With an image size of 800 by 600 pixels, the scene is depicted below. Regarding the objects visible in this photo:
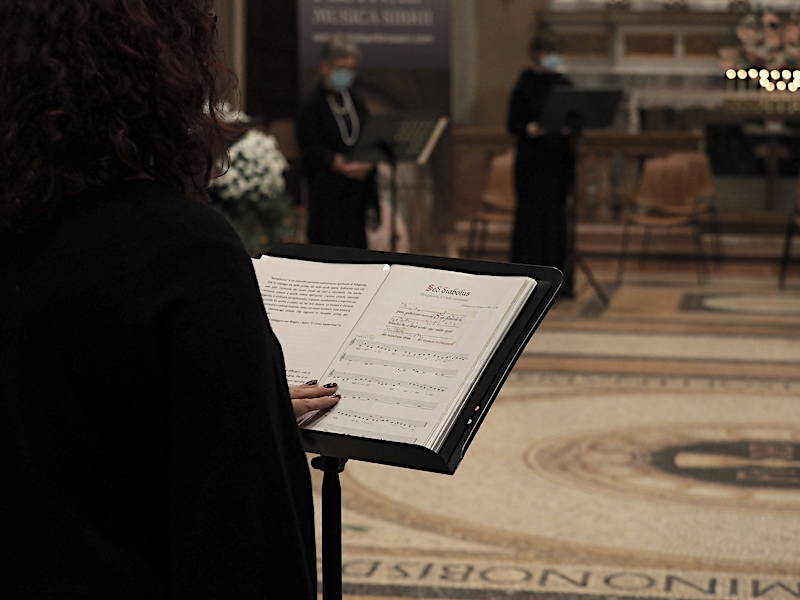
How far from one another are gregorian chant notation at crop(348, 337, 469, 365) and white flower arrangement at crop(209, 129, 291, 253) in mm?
4526

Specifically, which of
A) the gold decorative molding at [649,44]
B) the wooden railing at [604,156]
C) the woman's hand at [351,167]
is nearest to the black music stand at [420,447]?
the woman's hand at [351,167]

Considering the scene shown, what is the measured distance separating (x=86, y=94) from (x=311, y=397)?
616 millimetres

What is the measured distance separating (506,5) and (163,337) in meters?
13.0

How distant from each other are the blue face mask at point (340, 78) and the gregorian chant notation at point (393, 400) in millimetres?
6349

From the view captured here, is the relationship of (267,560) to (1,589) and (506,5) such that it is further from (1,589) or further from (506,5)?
(506,5)

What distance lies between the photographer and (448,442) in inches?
65.8

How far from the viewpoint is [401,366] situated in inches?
69.3

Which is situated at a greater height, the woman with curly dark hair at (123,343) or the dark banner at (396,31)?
the woman with curly dark hair at (123,343)

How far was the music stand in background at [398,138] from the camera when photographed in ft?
24.0

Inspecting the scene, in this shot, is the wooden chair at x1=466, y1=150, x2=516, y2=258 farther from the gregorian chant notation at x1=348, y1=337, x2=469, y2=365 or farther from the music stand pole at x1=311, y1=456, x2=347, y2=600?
the gregorian chant notation at x1=348, y1=337, x2=469, y2=365

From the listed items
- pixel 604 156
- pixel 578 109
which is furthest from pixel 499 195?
pixel 578 109

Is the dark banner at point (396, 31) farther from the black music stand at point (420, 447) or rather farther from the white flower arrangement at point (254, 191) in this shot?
the black music stand at point (420, 447)

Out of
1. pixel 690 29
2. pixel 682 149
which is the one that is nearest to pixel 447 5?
pixel 682 149

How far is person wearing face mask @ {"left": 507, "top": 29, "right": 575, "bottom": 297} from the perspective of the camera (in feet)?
27.1
